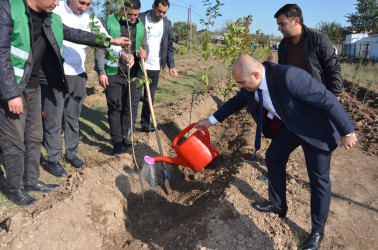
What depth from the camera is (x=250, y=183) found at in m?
3.22

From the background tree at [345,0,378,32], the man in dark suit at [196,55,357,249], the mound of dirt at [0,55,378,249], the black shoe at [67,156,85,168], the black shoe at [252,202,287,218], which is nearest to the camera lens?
the man in dark suit at [196,55,357,249]

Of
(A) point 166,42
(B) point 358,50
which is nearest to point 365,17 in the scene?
(B) point 358,50

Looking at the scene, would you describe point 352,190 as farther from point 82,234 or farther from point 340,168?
point 82,234

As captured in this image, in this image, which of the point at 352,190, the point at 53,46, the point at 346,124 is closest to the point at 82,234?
the point at 53,46

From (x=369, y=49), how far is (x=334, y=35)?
3532 mm

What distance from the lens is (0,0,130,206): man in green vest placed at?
2.31 m

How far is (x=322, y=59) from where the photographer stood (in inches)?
114

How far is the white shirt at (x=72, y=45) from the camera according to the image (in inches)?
129

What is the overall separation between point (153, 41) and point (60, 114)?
1.73 metres

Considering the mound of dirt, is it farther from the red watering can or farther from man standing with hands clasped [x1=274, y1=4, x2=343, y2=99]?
man standing with hands clasped [x1=274, y1=4, x2=343, y2=99]

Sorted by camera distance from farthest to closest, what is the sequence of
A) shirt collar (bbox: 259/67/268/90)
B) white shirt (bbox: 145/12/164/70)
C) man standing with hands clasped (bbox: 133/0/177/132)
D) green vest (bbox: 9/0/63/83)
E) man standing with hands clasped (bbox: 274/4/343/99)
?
white shirt (bbox: 145/12/164/70) < man standing with hands clasped (bbox: 133/0/177/132) < man standing with hands clasped (bbox: 274/4/343/99) < green vest (bbox: 9/0/63/83) < shirt collar (bbox: 259/67/268/90)

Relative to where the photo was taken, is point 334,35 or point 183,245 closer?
point 183,245

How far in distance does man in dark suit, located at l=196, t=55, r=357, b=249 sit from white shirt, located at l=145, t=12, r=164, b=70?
2175mm

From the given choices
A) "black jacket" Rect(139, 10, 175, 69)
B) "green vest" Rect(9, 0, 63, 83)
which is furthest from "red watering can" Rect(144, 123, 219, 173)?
"black jacket" Rect(139, 10, 175, 69)
